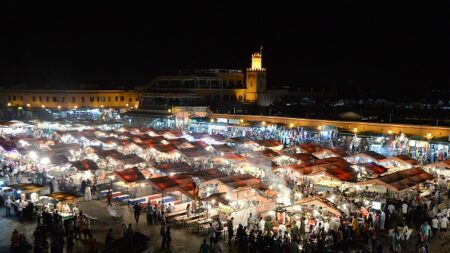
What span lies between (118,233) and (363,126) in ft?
72.4

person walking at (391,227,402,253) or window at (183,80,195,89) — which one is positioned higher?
window at (183,80,195,89)

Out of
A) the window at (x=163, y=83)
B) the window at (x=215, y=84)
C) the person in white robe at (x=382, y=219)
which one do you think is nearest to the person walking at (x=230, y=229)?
the person in white robe at (x=382, y=219)

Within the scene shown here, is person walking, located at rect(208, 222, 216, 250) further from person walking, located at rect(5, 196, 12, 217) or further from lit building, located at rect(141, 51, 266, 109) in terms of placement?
lit building, located at rect(141, 51, 266, 109)

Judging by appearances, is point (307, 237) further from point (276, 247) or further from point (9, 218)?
point (9, 218)

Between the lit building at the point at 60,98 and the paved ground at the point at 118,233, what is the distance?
1685 inches

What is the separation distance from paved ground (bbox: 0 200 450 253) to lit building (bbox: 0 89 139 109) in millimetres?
42800

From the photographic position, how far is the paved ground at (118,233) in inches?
511

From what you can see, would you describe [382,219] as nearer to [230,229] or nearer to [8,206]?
[230,229]

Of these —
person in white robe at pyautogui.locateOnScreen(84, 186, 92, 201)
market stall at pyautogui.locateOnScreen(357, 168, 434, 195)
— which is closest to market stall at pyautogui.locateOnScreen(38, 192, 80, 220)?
person in white robe at pyautogui.locateOnScreen(84, 186, 92, 201)

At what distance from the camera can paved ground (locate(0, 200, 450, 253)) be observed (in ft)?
42.6

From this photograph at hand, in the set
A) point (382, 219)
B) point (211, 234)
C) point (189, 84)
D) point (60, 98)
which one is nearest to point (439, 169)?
point (382, 219)

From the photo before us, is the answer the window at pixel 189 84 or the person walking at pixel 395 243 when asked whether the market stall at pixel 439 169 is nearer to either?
the person walking at pixel 395 243

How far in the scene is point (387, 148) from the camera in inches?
1038

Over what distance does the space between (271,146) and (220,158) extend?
4705 millimetres
